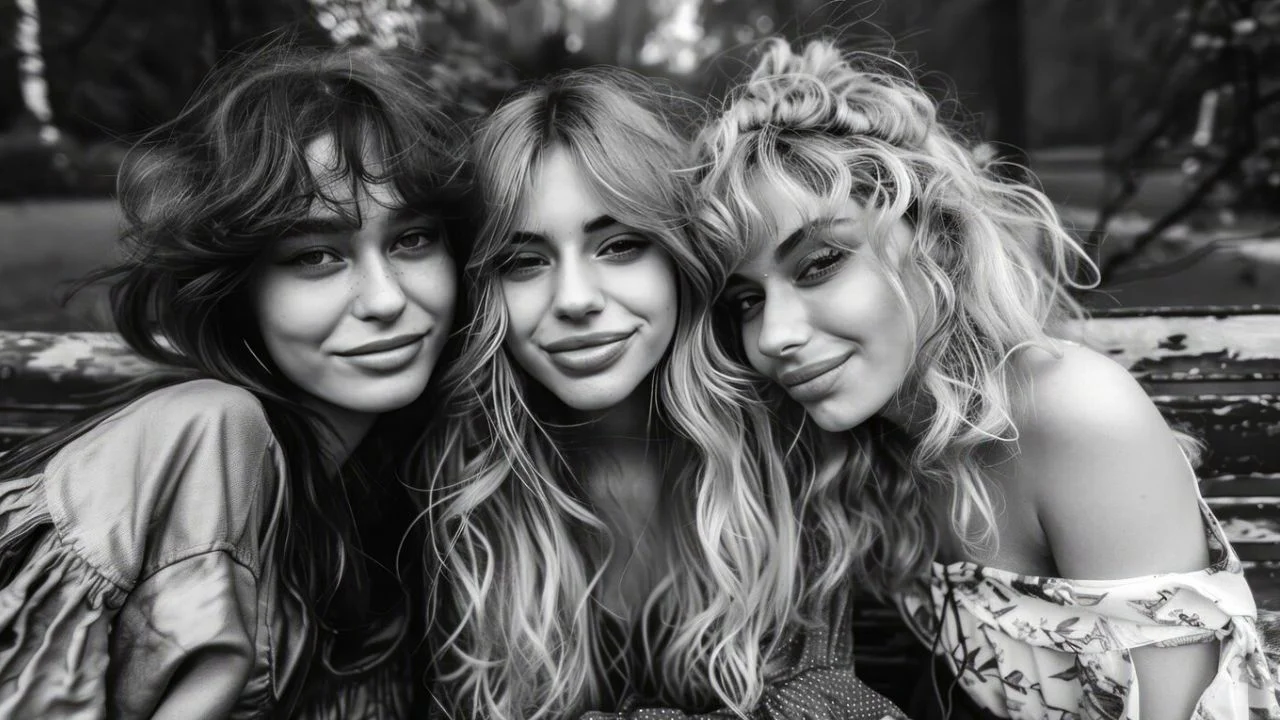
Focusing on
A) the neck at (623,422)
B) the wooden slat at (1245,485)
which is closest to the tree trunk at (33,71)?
the neck at (623,422)

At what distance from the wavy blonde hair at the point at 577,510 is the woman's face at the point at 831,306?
0.48 feet

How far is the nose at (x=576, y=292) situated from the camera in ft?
5.69

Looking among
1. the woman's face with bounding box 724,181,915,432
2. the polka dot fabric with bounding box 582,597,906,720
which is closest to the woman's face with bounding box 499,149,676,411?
the woman's face with bounding box 724,181,915,432

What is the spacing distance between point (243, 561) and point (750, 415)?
992 mm

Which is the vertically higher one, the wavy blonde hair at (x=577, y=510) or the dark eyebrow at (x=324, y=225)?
the dark eyebrow at (x=324, y=225)

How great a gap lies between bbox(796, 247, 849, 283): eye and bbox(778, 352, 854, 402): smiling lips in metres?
0.15

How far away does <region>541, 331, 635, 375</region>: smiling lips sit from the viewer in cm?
179

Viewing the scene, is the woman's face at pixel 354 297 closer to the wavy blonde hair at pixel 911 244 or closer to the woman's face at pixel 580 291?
the woman's face at pixel 580 291

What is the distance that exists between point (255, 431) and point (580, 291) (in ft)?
1.93

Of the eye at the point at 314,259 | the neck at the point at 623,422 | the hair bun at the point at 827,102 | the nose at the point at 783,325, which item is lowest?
the neck at the point at 623,422

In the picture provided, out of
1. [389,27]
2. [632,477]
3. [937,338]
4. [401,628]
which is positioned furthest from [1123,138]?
[401,628]

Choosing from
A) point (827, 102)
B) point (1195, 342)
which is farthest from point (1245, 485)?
point (827, 102)

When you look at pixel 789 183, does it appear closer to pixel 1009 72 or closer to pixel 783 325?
pixel 783 325

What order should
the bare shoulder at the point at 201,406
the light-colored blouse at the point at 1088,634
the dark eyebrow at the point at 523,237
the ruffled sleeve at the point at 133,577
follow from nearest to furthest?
the ruffled sleeve at the point at 133,577 < the bare shoulder at the point at 201,406 < the light-colored blouse at the point at 1088,634 < the dark eyebrow at the point at 523,237
